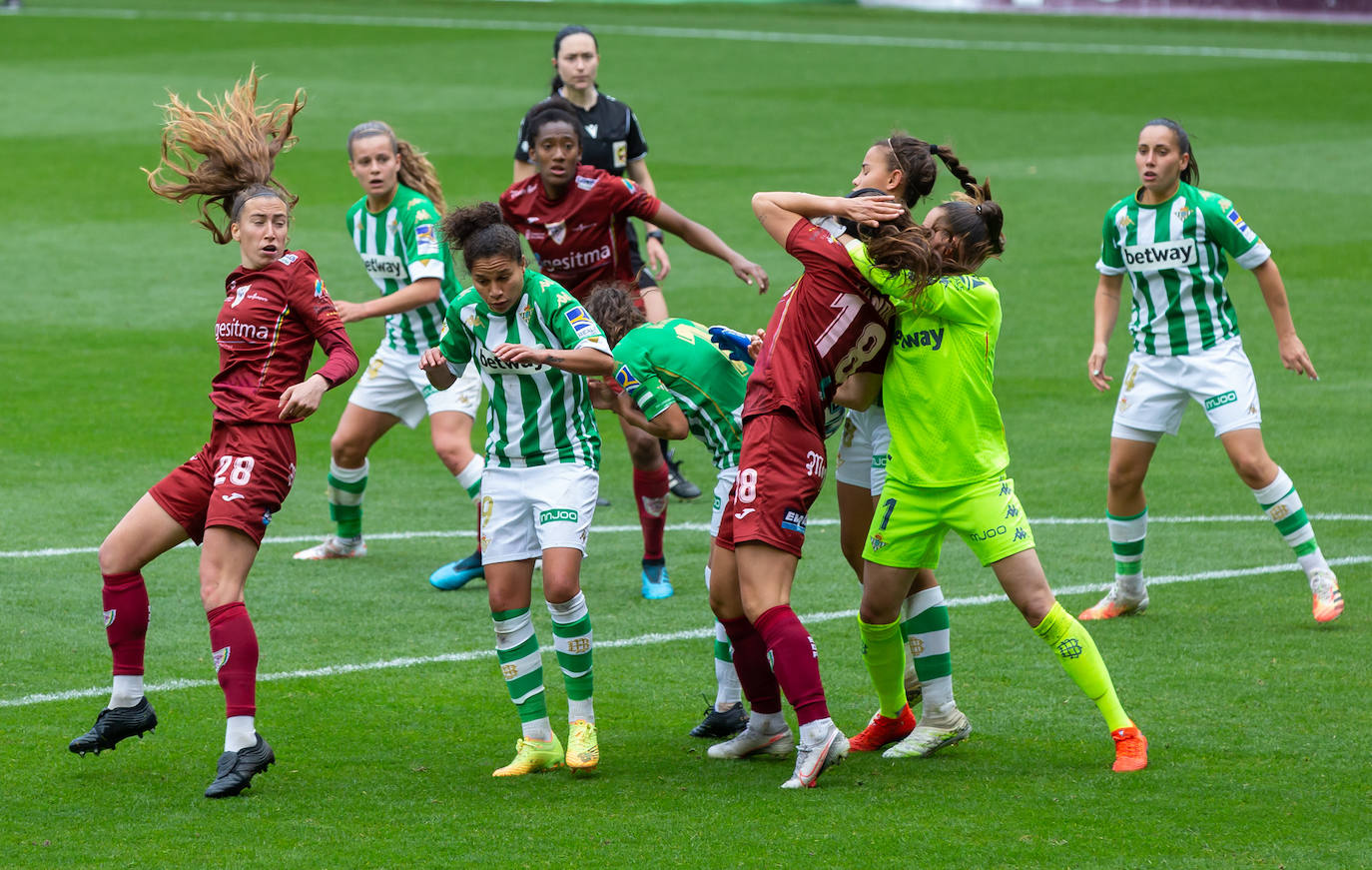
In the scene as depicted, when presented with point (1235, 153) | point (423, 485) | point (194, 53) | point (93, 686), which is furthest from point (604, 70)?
A: point (93, 686)

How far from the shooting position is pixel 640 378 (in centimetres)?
625

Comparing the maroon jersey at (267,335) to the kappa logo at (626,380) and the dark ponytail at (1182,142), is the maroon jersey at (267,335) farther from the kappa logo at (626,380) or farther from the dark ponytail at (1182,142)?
the dark ponytail at (1182,142)

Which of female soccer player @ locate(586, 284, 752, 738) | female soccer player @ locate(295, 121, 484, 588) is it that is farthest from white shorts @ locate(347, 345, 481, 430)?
female soccer player @ locate(586, 284, 752, 738)

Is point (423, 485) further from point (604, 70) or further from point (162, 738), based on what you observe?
point (604, 70)

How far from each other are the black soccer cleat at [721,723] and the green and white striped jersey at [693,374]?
0.90 meters

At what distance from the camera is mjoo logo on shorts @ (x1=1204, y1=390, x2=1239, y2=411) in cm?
793

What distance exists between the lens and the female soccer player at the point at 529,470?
6094 millimetres

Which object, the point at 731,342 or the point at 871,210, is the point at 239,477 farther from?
the point at 871,210

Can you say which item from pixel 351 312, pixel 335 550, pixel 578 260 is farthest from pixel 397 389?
pixel 578 260

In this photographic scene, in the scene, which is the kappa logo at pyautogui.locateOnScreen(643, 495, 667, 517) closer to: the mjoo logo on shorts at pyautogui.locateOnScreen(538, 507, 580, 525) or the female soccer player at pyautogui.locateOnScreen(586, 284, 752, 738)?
the female soccer player at pyautogui.locateOnScreen(586, 284, 752, 738)

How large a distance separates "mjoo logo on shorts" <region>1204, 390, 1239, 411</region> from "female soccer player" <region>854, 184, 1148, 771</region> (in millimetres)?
2347

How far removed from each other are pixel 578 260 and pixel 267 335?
3354 millimetres

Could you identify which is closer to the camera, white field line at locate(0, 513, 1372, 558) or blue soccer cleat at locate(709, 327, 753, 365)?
blue soccer cleat at locate(709, 327, 753, 365)

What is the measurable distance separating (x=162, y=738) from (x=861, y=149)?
1866 centimetres
